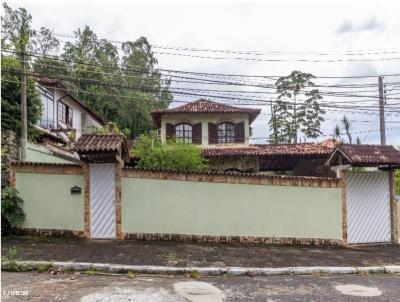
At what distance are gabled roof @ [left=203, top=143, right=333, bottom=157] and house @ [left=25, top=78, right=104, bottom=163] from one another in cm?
764

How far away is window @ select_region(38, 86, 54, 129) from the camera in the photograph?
18891 mm

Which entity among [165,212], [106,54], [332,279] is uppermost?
[106,54]

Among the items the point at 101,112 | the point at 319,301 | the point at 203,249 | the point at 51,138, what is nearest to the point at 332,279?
the point at 319,301

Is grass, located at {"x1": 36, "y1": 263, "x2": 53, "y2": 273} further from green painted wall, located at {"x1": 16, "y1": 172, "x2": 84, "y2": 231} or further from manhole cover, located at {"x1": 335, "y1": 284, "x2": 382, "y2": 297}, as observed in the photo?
manhole cover, located at {"x1": 335, "y1": 284, "x2": 382, "y2": 297}

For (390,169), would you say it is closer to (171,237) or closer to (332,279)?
(332,279)

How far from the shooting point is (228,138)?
22562 mm

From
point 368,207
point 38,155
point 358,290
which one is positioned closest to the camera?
point 358,290

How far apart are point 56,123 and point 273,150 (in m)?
12.8

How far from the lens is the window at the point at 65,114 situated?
21.8 m

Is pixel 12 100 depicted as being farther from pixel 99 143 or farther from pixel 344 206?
pixel 344 206

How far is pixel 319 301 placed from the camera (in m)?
5.56

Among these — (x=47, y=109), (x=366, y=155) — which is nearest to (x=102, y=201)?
(x=366, y=155)

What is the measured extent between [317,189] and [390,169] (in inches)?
111

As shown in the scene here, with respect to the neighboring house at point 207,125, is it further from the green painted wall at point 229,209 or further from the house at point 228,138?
the green painted wall at point 229,209
